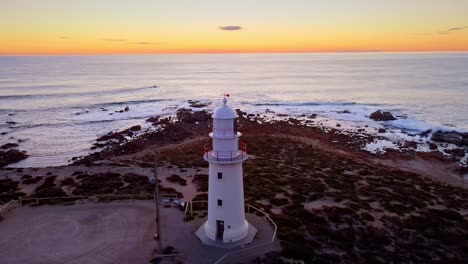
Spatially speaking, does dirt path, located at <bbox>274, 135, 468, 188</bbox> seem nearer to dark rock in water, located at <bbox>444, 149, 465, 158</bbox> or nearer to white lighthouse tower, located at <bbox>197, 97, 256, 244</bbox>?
dark rock in water, located at <bbox>444, 149, 465, 158</bbox>

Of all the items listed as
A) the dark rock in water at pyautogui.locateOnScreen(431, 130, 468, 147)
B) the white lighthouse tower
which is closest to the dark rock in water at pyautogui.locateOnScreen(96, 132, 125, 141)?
the white lighthouse tower

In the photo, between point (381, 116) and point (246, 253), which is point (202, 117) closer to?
point (381, 116)

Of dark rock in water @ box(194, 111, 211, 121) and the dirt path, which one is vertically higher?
dark rock in water @ box(194, 111, 211, 121)

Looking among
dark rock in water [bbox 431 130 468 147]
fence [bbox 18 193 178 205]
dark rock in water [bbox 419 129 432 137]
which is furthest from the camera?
dark rock in water [bbox 419 129 432 137]

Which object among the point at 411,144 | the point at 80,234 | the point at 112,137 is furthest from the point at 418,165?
the point at 112,137

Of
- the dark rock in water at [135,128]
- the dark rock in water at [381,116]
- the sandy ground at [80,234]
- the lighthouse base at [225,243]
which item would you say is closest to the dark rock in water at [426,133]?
the dark rock in water at [381,116]

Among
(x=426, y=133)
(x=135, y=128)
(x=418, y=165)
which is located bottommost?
(x=418, y=165)
